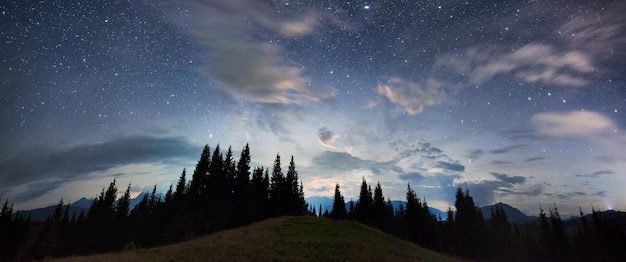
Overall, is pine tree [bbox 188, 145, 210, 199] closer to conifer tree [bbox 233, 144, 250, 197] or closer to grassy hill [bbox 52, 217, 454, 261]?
conifer tree [bbox 233, 144, 250, 197]

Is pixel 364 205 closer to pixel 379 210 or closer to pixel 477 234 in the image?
pixel 379 210

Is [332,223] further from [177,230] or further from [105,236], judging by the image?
[105,236]

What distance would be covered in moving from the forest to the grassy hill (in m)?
24.6

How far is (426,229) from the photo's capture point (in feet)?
247

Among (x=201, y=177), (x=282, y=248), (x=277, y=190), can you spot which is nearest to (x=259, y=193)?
(x=277, y=190)

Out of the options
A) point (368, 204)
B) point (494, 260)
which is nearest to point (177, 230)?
point (368, 204)

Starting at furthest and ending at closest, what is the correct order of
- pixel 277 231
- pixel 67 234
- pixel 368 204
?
pixel 368 204
pixel 67 234
pixel 277 231

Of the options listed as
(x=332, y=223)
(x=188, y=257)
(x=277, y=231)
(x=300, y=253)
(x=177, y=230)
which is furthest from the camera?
(x=177, y=230)

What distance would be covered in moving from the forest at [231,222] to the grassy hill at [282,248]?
80.8ft

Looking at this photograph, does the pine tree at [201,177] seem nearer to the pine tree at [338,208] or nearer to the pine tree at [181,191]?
the pine tree at [181,191]

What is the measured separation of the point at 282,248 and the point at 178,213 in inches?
1615

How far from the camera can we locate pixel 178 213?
6425 centimetres

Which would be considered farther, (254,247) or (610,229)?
(610,229)

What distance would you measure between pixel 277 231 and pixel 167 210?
48.2m
